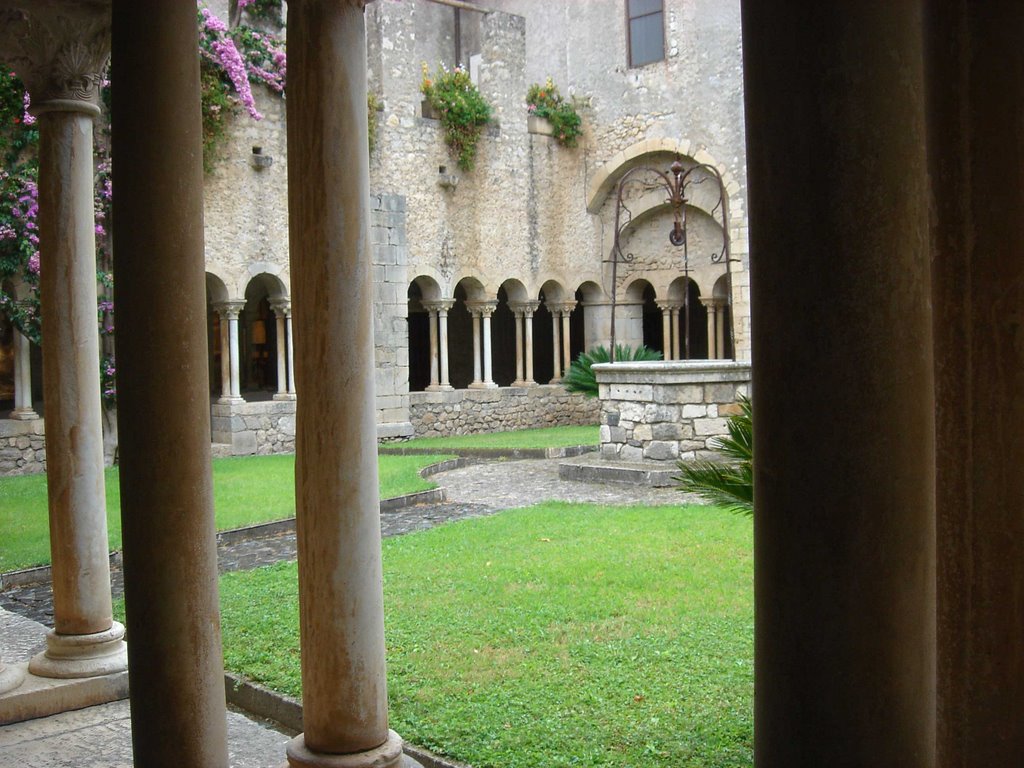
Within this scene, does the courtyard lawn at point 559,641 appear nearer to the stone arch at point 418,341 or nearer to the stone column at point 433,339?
the stone column at point 433,339

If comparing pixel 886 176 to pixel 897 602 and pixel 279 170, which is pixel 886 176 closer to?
pixel 897 602

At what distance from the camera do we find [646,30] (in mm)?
18750

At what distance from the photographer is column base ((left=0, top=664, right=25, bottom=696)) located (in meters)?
3.98

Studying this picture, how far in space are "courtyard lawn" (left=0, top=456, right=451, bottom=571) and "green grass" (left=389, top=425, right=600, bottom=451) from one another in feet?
4.67

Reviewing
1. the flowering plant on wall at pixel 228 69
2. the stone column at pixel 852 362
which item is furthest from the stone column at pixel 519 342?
the stone column at pixel 852 362

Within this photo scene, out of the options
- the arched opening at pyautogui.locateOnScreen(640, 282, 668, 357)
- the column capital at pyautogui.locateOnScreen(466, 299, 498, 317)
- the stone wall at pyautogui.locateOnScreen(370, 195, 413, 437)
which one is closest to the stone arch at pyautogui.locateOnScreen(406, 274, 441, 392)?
the column capital at pyautogui.locateOnScreen(466, 299, 498, 317)

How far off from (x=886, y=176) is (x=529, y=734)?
A: 9.74 feet

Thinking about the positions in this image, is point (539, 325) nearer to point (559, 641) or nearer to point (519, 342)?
point (519, 342)

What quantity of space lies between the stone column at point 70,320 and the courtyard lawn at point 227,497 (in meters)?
2.64

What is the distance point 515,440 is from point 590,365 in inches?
85.9

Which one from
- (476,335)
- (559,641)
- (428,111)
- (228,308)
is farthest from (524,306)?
(559,641)

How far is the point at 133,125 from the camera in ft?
8.54

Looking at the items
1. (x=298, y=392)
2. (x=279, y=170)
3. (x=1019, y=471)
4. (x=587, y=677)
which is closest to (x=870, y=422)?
(x=1019, y=471)

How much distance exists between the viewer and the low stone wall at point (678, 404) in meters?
10.8
